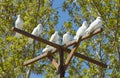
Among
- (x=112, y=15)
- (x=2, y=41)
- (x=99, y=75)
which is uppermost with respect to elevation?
(x=112, y=15)

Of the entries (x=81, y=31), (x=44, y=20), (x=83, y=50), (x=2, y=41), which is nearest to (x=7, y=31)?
(x=2, y=41)

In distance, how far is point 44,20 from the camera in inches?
546

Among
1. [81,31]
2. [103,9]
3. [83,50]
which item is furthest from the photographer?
[83,50]

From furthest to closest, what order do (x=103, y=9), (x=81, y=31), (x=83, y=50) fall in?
(x=83, y=50), (x=103, y=9), (x=81, y=31)

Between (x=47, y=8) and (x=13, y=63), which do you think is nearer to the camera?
(x=13, y=63)

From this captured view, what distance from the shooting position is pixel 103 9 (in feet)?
41.6

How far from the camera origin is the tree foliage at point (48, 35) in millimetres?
12750

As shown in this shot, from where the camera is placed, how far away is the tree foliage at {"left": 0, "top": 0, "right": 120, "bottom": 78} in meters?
12.8

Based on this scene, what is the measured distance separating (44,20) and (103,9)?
2.30 metres

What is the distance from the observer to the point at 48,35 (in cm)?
1378

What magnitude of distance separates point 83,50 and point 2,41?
9.17 ft

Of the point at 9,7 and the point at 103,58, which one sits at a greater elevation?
the point at 9,7

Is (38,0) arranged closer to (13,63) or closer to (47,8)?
(47,8)

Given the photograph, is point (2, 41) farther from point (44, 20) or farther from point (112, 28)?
point (112, 28)
